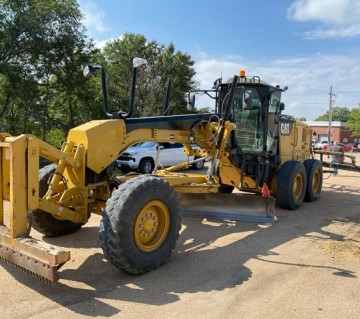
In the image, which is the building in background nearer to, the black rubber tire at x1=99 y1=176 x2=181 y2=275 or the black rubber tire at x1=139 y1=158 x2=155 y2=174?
the black rubber tire at x1=139 y1=158 x2=155 y2=174

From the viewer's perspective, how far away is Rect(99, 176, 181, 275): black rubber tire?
15.3ft

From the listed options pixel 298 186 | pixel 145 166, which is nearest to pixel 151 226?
pixel 298 186

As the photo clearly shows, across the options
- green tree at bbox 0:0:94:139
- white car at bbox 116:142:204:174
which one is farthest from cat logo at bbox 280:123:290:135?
green tree at bbox 0:0:94:139

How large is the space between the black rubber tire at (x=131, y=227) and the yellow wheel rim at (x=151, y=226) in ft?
0.06

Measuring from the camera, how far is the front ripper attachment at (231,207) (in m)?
7.77

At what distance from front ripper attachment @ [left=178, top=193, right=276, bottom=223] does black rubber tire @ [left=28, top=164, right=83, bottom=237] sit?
2.58 metres

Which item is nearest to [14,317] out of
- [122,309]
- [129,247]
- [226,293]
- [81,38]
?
[122,309]

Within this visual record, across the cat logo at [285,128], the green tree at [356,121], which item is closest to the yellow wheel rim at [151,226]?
the cat logo at [285,128]

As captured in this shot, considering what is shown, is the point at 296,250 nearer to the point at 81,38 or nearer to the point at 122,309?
the point at 122,309

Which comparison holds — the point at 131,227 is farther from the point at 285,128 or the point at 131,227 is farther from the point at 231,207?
the point at 285,128

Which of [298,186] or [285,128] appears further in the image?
[285,128]

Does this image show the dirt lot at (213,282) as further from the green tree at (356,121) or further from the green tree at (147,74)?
the green tree at (356,121)

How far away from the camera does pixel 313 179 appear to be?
1066 cm

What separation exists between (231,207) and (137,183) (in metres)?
3.51
